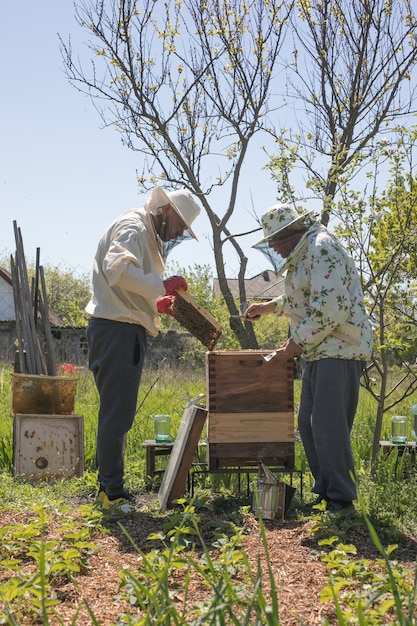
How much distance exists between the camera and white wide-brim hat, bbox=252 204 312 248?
4.52 meters

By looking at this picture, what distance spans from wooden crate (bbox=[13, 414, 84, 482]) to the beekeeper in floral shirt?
7.73 feet

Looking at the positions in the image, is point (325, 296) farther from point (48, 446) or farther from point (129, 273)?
point (48, 446)

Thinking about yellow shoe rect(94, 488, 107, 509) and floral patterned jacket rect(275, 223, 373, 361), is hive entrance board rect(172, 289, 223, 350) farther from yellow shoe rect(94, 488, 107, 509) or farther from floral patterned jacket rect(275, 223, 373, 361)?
yellow shoe rect(94, 488, 107, 509)

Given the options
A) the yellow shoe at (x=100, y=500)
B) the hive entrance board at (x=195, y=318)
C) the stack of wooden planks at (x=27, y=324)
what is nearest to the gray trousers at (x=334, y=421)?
the hive entrance board at (x=195, y=318)

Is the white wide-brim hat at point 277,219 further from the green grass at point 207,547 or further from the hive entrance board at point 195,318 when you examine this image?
the green grass at point 207,547

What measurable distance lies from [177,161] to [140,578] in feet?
24.8

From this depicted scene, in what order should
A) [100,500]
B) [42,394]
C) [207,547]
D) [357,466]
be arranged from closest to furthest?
[207,547]
[100,500]
[357,466]
[42,394]

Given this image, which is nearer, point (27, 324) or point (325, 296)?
point (325, 296)

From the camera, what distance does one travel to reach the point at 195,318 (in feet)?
16.9

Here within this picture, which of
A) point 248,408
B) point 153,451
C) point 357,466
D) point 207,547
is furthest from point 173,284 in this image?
point 357,466

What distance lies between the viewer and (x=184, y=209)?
470 centimetres

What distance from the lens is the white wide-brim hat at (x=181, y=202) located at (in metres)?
4.68

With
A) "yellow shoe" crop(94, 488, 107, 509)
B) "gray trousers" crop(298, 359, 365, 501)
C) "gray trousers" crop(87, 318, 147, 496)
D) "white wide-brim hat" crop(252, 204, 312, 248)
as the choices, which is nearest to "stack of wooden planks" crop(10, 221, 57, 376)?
"gray trousers" crop(87, 318, 147, 496)

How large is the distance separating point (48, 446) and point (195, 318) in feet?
6.20
